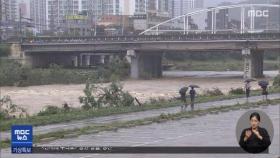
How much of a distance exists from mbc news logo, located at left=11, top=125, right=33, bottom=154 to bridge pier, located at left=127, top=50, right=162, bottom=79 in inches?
3301

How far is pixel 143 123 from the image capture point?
2138 centimetres

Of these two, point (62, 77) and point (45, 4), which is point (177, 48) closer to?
point (62, 77)

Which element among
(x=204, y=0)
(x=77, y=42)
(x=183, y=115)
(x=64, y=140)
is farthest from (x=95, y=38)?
(x=64, y=140)

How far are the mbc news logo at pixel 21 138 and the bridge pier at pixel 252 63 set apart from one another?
3082 inches

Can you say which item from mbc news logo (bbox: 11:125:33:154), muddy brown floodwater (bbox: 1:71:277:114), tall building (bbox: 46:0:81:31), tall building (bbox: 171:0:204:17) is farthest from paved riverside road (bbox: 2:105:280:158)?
tall building (bbox: 46:0:81:31)

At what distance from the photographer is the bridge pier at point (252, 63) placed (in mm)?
83637

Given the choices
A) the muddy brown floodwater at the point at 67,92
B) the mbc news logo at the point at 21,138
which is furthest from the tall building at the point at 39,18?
the mbc news logo at the point at 21,138

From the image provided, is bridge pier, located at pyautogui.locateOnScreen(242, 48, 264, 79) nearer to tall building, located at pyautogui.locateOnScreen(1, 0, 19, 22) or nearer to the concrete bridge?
the concrete bridge

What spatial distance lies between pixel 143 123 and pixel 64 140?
5820 millimetres

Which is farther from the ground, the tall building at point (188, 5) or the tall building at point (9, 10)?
the tall building at point (9, 10)

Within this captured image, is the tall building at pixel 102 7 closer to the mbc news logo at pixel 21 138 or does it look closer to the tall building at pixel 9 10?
the tall building at pixel 9 10

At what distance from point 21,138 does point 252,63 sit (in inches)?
3279

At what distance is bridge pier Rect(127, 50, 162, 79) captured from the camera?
8900 cm

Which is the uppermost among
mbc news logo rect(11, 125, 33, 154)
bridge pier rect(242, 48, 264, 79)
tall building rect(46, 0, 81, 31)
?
tall building rect(46, 0, 81, 31)
